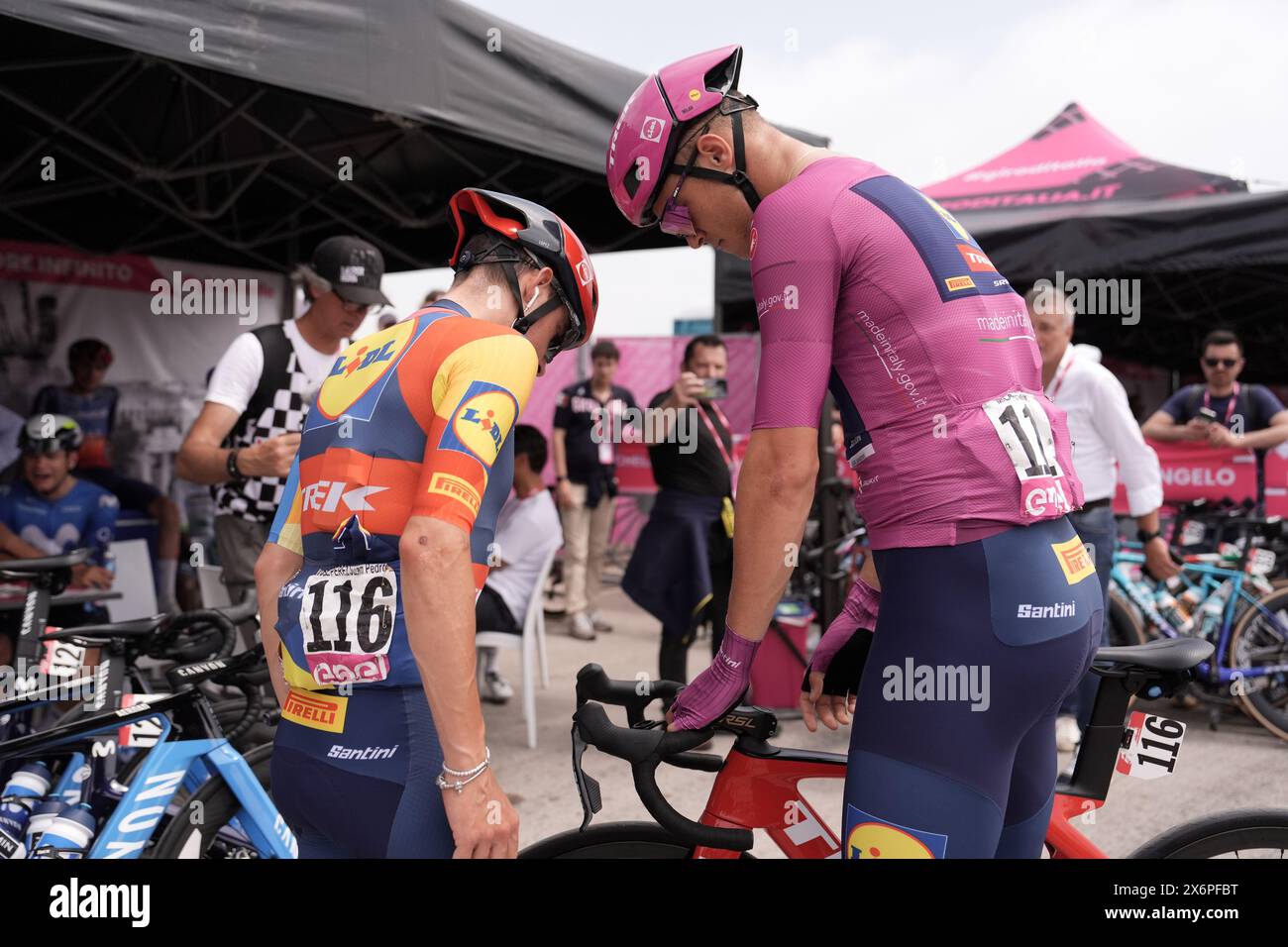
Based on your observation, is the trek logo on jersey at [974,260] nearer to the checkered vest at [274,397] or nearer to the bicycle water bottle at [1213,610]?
the checkered vest at [274,397]

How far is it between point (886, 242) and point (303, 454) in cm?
103

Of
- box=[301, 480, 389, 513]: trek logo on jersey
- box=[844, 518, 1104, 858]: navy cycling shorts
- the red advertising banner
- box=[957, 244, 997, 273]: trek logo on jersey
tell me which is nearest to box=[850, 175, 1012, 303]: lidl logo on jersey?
box=[957, 244, 997, 273]: trek logo on jersey

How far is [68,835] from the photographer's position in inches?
101

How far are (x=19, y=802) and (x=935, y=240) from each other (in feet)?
9.58

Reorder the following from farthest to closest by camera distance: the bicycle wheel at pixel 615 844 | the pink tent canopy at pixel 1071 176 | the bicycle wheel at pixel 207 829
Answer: the pink tent canopy at pixel 1071 176 < the bicycle wheel at pixel 207 829 < the bicycle wheel at pixel 615 844

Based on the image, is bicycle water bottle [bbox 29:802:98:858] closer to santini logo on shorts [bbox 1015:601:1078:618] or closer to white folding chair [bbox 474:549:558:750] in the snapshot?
white folding chair [bbox 474:549:558:750]

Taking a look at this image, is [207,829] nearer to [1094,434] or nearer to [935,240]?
[935,240]

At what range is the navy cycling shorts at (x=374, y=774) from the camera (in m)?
1.44

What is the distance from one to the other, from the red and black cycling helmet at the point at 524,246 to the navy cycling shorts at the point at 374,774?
0.68m

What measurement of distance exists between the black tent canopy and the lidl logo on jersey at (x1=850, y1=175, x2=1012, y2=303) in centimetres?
239

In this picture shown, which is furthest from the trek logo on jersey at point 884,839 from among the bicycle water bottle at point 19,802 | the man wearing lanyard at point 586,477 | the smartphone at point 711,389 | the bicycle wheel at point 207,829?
the man wearing lanyard at point 586,477

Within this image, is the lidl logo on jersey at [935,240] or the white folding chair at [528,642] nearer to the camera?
the lidl logo on jersey at [935,240]

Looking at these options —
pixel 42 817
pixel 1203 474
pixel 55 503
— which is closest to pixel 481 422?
pixel 42 817

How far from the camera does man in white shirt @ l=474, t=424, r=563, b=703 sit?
191 inches
